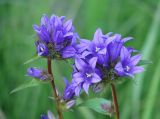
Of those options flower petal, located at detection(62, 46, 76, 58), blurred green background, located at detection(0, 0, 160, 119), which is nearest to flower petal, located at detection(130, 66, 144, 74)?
flower petal, located at detection(62, 46, 76, 58)

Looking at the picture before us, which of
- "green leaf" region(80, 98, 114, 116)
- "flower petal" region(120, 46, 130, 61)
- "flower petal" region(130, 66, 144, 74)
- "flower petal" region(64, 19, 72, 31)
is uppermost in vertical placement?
"flower petal" region(64, 19, 72, 31)

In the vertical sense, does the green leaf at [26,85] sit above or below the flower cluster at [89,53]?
below

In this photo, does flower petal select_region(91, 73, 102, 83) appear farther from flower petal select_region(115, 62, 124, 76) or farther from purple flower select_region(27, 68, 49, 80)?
purple flower select_region(27, 68, 49, 80)

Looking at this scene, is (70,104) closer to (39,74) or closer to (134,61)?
(39,74)

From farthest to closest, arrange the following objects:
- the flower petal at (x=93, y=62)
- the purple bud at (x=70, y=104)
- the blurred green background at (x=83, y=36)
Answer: the blurred green background at (x=83, y=36) < the purple bud at (x=70, y=104) < the flower petal at (x=93, y=62)

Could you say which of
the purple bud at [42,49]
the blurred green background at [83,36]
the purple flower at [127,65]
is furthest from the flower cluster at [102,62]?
the blurred green background at [83,36]

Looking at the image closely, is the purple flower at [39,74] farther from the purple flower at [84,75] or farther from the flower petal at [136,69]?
the flower petal at [136,69]

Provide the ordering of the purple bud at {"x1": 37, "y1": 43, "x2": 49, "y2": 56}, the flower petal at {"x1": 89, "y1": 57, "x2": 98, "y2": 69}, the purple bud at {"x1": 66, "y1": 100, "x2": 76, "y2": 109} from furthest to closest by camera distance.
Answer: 1. the purple bud at {"x1": 66, "y1": 100, "x2": 76, "y2": 109}
2. the purple bud at {"x1": 37, "y1": 43, "x2": 49, "y2": 56}
3. the flower petal at {"x1": 89, "y1": 57, "x2": 98, "y2": 69}

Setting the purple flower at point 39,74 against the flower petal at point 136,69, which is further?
the purple flower at point 39,74
